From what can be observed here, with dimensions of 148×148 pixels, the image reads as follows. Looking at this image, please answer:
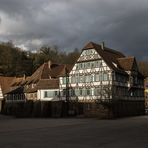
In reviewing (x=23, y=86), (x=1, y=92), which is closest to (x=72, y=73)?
(x=23, y=86)

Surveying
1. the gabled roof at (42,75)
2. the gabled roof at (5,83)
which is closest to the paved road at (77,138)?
the gabled roof at (42,75)

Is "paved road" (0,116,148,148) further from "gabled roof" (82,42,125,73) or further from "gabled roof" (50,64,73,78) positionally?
"gabled roof" (50,64,73,78)

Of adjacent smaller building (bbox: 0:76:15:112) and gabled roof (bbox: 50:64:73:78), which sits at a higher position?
gabled roof (bbox: 50:64:73:78)

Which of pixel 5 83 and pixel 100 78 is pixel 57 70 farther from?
pixel 5 83

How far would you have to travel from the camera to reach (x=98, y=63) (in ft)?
187

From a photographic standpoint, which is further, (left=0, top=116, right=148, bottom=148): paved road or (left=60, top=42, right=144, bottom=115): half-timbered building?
(left=60, top=42, right=144, bottom=115): half-timbered building

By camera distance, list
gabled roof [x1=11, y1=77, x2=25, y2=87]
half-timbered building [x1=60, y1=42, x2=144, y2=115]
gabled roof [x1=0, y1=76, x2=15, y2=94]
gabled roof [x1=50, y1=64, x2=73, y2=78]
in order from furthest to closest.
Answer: gabled roof [x1=0, y1=76, x2=15, y2=94] < gabled roof [x1=11, y1=77, x2=25, y2=87] < gabled roof [x1=50, y1=64, x2=73, y2=78] < half-timbered building [x1=60, y1=42, x2=144, y2=115]

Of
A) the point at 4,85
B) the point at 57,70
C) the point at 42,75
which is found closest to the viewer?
the point at 42,75

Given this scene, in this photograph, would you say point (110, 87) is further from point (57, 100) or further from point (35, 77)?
point (35, 77)

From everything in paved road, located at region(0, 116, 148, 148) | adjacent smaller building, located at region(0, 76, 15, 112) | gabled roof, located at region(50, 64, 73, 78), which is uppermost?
gabled roof, located at region(50, 64, 73, 78)

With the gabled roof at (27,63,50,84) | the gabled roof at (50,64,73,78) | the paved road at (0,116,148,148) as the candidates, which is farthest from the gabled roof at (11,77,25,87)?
the paved road at (0,116,148,148)

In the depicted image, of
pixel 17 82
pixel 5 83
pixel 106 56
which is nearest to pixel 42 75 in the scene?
pixel 17 82

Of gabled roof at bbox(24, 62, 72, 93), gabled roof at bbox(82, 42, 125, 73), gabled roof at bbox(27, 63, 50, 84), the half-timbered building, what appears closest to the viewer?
the half-timbered building

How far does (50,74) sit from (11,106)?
10.4 metres
